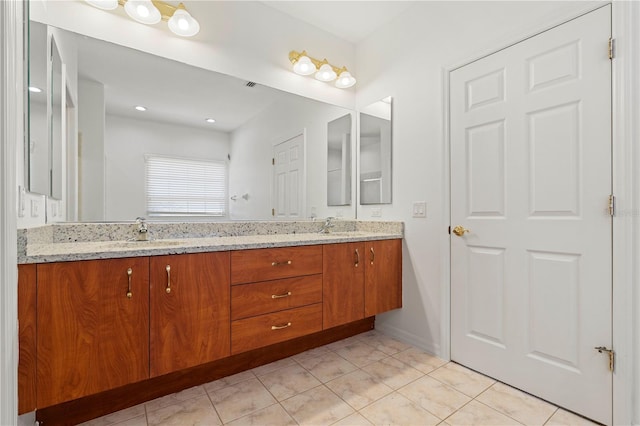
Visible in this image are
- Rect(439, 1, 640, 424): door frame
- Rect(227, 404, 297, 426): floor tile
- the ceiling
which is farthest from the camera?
the ceiling

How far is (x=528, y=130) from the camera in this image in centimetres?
165

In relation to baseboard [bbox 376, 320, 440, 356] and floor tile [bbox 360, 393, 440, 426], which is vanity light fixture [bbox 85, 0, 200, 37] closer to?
floor tile [bbox 360, 393, 440, 426]

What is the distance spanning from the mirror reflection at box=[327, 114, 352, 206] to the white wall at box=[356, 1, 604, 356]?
0.42 meters

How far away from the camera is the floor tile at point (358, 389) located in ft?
5.16

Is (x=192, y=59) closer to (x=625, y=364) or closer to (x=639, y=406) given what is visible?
(x=625, y=364)

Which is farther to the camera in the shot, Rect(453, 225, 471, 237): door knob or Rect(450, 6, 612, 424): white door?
Rect(453, 225, 471, 237): door knob

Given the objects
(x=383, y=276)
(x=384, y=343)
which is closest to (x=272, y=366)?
(x=384, y=343)

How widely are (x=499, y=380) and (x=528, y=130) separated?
1.49 m

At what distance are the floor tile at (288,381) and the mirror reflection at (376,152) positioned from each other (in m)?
1.44

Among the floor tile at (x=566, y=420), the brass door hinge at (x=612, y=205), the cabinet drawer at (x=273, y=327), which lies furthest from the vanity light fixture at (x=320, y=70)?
the floor tile at (x=566, y=420)

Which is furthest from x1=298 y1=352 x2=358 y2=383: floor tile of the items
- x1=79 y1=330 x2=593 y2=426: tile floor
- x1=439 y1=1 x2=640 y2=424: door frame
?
x1=439 y1=1 x2=640 y2=424: door frame

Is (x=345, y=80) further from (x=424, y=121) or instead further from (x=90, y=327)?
(x=90, y=327)

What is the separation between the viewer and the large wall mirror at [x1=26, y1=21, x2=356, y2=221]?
64.4 inches

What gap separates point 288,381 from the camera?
5.77 ft
